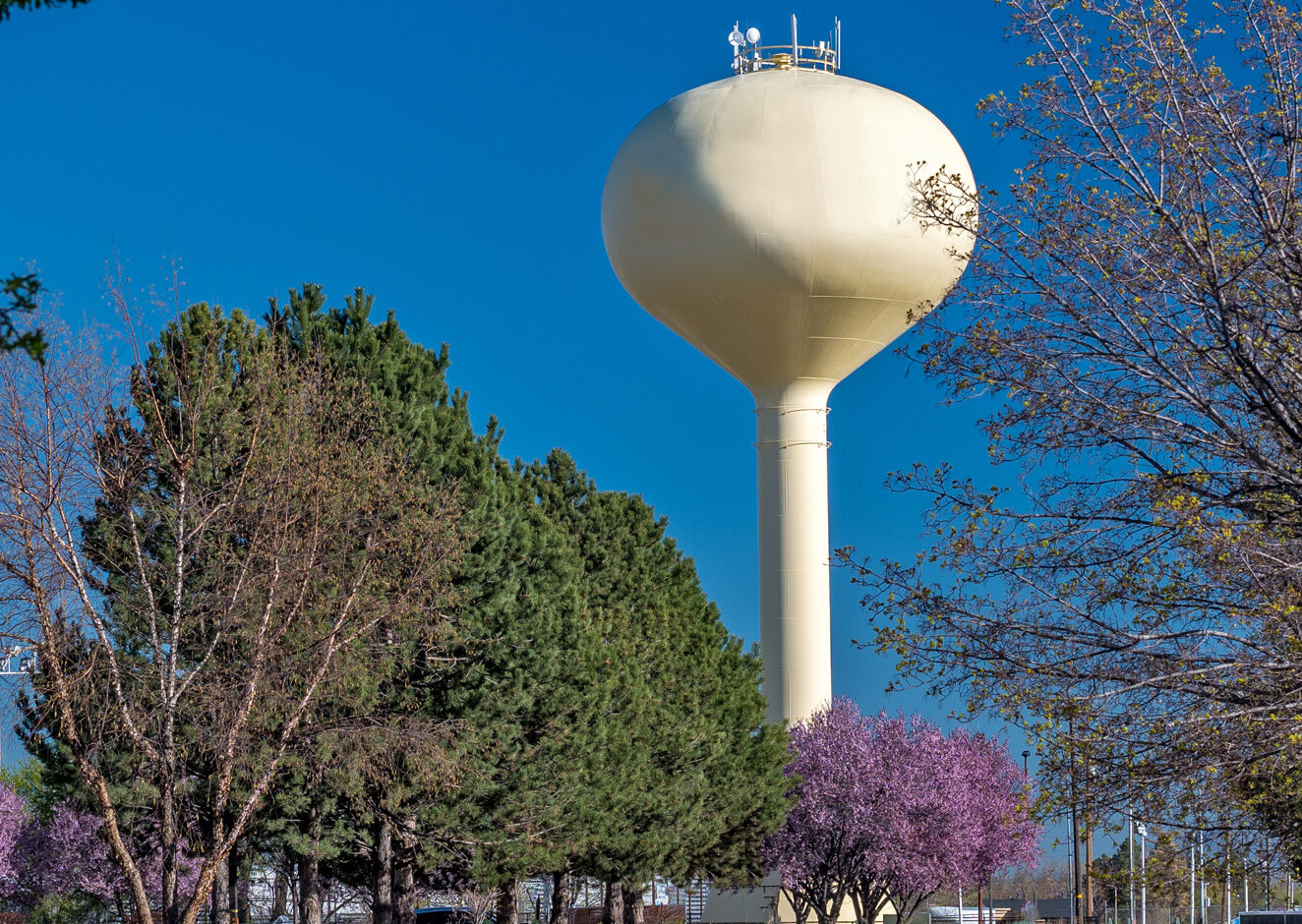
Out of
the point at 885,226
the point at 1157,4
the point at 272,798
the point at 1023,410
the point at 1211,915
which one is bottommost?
the point at 1211,915

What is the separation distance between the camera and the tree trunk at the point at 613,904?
29.8 metres

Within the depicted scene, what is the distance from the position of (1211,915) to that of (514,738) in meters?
57.4

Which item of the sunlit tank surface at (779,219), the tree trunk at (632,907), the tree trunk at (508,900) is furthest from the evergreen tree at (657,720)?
the sunlit tank surface at (779,219)

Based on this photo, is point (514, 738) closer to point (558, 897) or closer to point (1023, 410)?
point (558, 897)

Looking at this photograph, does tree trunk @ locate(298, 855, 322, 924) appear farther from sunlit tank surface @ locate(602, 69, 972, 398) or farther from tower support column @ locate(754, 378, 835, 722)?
tower support column @ locate(754, 378, 835, 722)

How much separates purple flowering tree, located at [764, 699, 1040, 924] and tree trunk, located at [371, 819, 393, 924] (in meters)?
17.6

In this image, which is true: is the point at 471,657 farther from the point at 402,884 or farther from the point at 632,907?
the point at 632,907

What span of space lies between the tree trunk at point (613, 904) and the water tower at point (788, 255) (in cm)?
971

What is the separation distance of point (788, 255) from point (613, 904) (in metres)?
14.0

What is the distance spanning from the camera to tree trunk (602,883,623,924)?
2977cm

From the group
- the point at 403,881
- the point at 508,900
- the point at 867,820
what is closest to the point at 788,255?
the point at 867,820

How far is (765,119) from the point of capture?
36906 mm

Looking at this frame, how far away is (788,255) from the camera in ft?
119

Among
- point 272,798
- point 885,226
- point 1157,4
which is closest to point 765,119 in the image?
point 885,226
